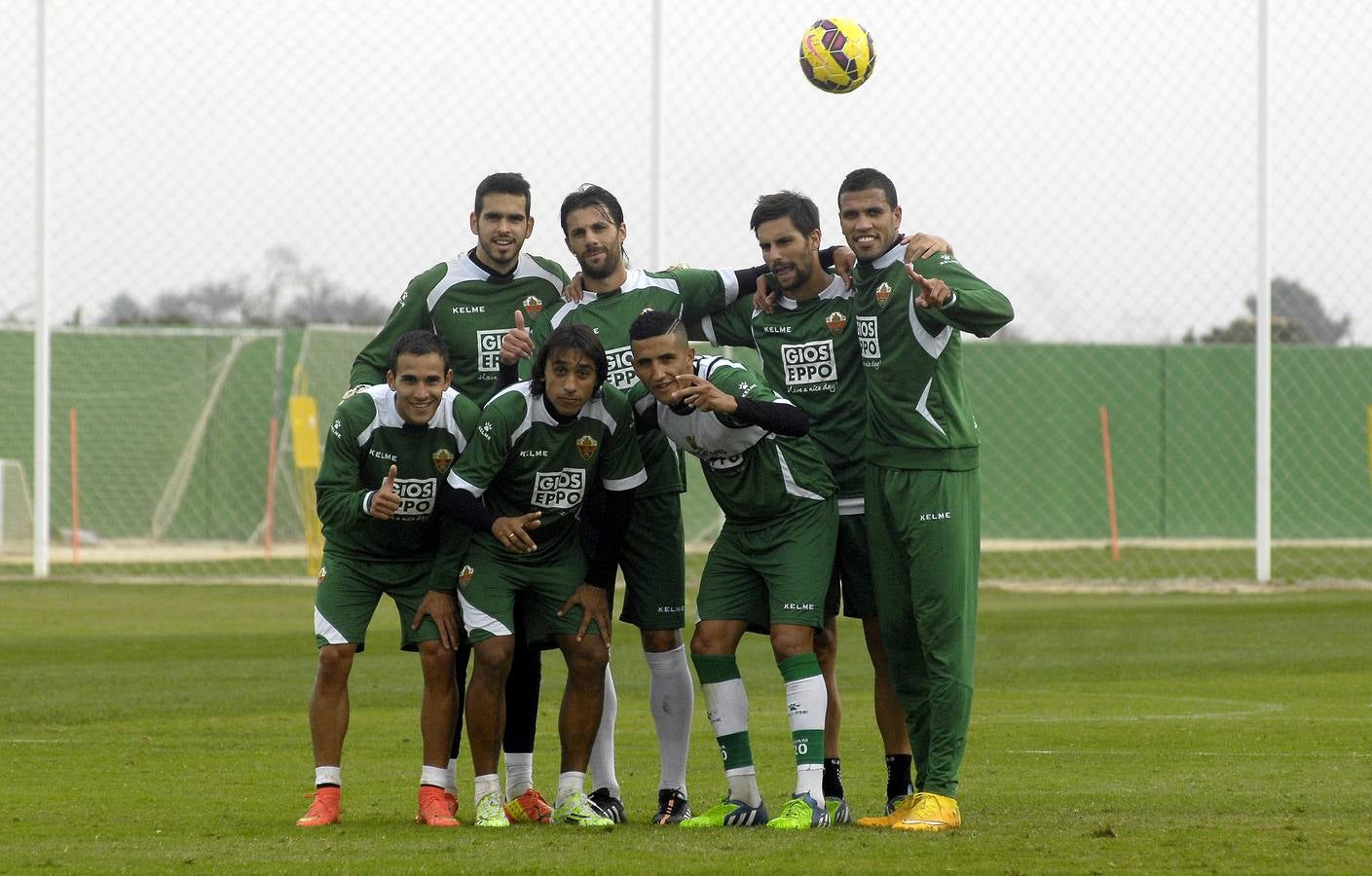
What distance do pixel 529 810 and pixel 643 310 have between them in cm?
198

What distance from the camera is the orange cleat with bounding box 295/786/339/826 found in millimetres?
6191

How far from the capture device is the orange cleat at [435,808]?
6.22 metres

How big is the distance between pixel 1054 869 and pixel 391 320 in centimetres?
355

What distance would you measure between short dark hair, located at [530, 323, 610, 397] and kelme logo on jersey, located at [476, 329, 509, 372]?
0.64 metres

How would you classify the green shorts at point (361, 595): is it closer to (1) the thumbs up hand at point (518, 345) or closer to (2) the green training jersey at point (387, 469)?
(2) the green training jersey at point (387, 469)

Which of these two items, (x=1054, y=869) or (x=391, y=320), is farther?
(x=391, y=320)

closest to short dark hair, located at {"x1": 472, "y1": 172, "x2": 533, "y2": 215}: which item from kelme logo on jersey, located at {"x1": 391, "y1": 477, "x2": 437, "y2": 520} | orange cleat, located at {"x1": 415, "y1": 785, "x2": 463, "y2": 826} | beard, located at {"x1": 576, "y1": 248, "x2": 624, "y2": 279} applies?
beard, located at {"x1": 576, "y1": 248, "x2": 624, "y2": 279}

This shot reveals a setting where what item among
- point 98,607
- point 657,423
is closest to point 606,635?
point 657,423

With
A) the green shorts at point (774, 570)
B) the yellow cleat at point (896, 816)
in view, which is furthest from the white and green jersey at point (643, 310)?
the yellow cleat at point (896, 816)

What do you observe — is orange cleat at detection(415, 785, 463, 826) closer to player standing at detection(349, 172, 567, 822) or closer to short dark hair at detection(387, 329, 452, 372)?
player standing at detection(349, 172, 567, 822)

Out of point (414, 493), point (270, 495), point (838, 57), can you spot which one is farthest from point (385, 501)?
point (270, 495)

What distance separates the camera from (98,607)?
55.8 ft

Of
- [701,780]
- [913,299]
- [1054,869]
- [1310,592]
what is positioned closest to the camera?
[1054,869]

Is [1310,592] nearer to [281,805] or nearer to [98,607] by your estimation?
[98,607]
